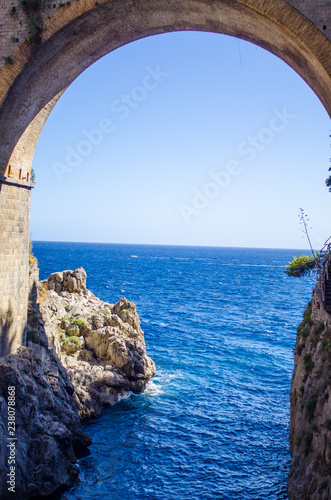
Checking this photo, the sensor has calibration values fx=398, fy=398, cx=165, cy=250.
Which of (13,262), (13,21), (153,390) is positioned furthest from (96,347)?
(13,21)

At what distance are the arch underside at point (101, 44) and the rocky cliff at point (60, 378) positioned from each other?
7685mm

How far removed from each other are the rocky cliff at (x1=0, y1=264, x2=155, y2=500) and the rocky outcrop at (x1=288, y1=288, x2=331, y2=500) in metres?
8.42

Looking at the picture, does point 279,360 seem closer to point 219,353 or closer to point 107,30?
point 219,353

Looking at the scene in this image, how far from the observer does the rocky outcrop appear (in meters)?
10.1

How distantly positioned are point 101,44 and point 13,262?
8660 mm

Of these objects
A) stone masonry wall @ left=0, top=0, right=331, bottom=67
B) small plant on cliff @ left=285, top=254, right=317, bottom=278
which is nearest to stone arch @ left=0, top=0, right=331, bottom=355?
stone masonry wall @ left=0, top=0, right=331, bottom=67

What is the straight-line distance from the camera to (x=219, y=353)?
3375 cm

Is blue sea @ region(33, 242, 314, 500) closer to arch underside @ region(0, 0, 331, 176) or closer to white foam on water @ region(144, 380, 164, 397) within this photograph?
white foam on water @ region(144, 380, 164, 397)

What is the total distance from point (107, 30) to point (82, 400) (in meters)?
17.3

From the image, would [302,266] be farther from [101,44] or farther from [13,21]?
[13,21]

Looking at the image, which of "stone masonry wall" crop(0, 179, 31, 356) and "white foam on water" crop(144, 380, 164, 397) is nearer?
"stone masonry wall" crop(0, 179, 31, 356)

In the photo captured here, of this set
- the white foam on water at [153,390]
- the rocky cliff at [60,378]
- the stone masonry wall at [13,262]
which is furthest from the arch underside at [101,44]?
the white foam on water at [153,390]

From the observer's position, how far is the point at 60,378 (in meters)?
18.8


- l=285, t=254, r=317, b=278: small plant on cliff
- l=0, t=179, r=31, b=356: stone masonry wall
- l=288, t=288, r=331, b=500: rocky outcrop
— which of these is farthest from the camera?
l=285, t=254, r=317, b=278: small plant on cliff
